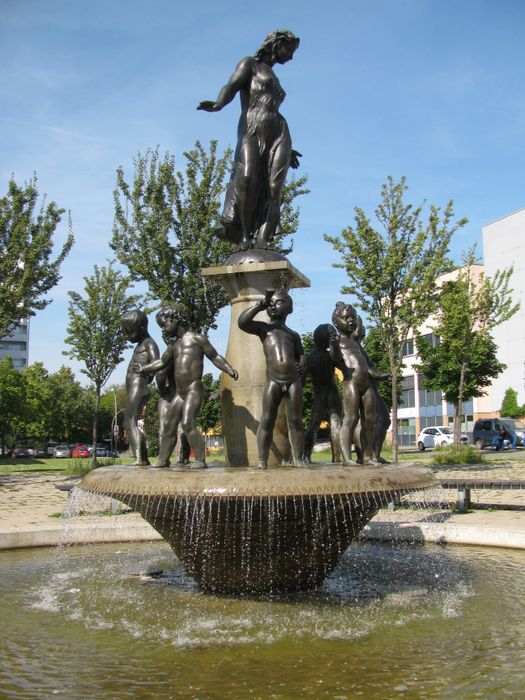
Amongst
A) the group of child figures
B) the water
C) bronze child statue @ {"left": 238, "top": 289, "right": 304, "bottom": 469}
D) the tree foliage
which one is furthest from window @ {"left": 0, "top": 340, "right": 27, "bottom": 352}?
bronze child statue @ {"left": 238, "top": 289, "right": 304, "bottom": 469}

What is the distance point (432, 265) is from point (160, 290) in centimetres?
767

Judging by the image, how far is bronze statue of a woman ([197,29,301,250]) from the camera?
26.2 ft

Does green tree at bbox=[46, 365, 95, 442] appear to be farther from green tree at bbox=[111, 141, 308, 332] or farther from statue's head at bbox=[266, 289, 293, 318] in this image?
statue's head at bbox=[266, 289, 293, 318]

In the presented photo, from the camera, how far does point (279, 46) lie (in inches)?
312

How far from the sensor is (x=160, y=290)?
20094 mm

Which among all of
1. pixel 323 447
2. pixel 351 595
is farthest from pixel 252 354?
pixel 323 447

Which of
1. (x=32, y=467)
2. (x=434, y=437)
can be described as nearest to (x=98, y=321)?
(x=32, y=467)

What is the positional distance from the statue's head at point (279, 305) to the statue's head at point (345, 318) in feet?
2.70

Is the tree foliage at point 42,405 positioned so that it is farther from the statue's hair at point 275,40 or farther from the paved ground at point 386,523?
the statue's hair at point 275,40

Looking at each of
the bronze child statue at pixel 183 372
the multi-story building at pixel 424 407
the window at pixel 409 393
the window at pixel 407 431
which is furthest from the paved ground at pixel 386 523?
the window at pixel 409 393

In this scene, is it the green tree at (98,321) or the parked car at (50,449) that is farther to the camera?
the parked car at (50,449)

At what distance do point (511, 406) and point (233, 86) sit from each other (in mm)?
47105

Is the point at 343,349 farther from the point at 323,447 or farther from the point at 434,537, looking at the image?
the point at 323,447

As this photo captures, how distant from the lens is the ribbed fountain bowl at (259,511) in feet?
16.5
